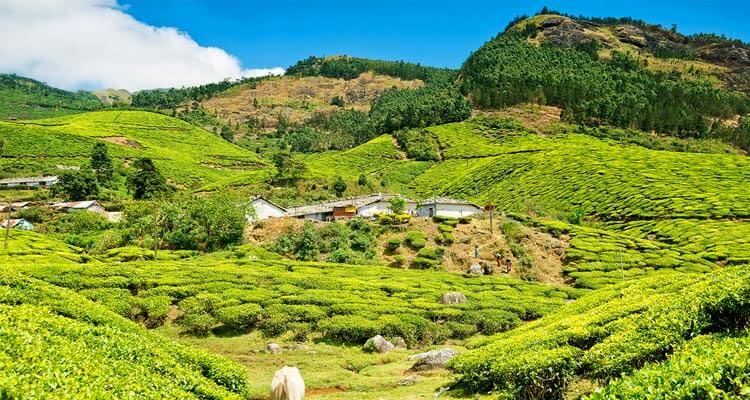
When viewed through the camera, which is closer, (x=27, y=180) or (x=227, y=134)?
(x=27, y=180)

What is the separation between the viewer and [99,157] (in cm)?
10512

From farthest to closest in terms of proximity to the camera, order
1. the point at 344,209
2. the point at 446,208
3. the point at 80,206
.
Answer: the point at 80,206, the point at 344,209, the point at 446,208

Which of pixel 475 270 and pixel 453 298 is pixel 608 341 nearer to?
pixel 453 298

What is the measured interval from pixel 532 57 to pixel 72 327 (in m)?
202

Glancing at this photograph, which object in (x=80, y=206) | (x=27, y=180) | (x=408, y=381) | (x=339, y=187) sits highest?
(x=339, y=187)

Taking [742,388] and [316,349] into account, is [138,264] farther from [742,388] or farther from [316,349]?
[742,388]

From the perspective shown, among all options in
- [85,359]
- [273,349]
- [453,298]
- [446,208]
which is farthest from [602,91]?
[85,359]

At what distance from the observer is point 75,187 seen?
92062 millimetres

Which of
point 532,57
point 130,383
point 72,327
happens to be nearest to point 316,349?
point 72,327

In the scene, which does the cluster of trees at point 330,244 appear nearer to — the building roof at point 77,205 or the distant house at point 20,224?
the distant house at point 20,224

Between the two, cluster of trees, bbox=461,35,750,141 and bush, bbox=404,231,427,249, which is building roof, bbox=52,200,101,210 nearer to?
bush, bbox=404,231,427,249

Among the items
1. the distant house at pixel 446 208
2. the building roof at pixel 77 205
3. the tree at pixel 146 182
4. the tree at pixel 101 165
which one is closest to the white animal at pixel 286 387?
the distant house at pixel 446 208

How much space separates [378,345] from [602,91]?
158663 millimetres

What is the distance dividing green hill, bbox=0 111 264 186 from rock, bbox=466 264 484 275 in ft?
283
